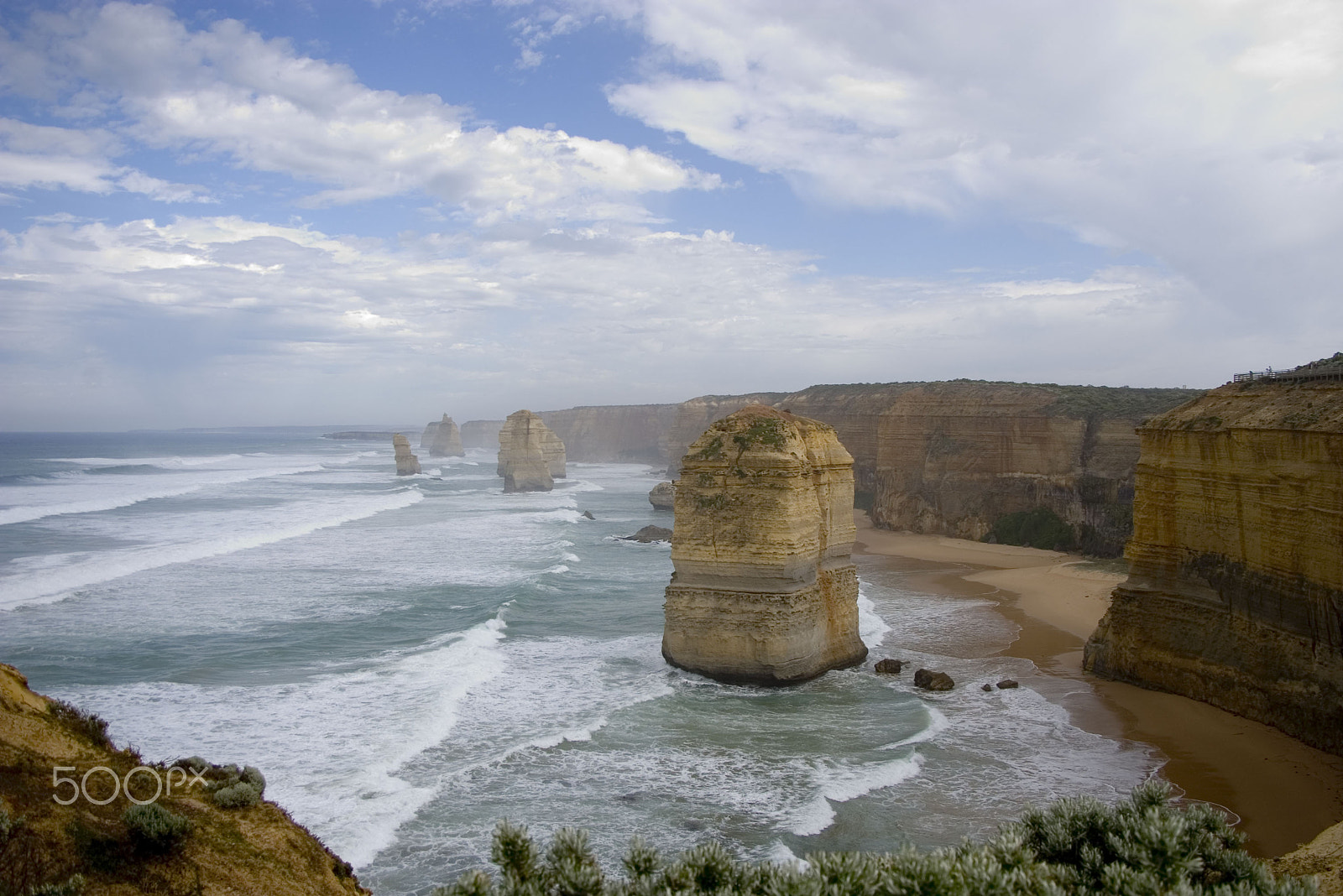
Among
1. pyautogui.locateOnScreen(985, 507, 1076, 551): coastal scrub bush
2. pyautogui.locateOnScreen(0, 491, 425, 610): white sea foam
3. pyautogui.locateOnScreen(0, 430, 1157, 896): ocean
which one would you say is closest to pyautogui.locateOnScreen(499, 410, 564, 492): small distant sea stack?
pyautogui.locateOnScreen(0, 491, 425, 610): white sea foam

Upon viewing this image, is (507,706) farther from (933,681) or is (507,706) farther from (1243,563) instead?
(1243,563)

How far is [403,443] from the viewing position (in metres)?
84.4

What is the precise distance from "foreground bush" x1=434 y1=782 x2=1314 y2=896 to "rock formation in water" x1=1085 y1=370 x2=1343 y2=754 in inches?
370

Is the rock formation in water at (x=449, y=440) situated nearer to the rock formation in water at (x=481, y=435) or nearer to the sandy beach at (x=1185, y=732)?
the rock formation in water at (x=481, y=435)

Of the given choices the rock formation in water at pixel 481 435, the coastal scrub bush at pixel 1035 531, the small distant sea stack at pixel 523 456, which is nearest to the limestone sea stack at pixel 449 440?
the rock formation in water at pixel 481 435

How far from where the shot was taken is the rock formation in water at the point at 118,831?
6.41 meters

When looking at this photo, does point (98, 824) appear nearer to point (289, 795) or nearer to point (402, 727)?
point (289, 795)

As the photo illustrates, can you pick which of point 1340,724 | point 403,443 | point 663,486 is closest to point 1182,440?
point 1340,724

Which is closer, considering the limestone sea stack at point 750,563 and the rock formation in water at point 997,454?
the limestone sea stack at point 750,563

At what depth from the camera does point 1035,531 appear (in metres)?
41.6

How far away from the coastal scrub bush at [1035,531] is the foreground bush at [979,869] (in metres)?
35.7

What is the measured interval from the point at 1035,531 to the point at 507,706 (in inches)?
1240

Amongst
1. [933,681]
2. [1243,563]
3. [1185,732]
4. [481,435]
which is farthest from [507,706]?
[481,435]

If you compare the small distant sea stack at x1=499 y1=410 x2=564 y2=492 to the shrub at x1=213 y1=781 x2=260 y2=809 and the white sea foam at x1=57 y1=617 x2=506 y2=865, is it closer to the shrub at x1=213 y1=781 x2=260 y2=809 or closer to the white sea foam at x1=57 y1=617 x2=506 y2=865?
the white sea foam at x1=57 y1=617 x2=506 y2=865
